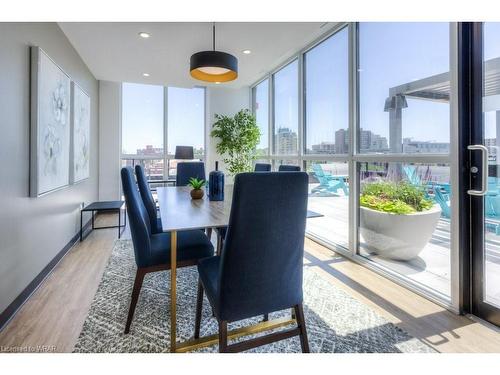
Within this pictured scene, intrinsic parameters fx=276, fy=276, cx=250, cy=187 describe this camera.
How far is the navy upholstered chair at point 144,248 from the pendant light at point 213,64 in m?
1.30

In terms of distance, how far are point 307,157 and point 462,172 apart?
7.18ft

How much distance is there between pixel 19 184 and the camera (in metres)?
2.13

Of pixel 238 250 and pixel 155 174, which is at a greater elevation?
pixel 155 174

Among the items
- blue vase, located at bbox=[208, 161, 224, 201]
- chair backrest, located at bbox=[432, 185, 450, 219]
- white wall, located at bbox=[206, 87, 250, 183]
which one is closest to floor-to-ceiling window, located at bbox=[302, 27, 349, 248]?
chair backrest, located at bbox=[432, 185, 450, 219]

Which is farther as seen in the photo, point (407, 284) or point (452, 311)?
point (407, 284)

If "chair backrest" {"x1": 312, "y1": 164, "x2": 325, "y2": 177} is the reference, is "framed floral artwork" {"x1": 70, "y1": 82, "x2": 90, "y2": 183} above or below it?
above

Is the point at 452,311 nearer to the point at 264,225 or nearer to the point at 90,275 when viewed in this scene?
the point at 264,225

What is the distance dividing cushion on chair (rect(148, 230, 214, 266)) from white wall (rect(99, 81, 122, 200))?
13.3ft

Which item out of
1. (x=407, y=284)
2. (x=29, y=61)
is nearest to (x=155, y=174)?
(x=29, y=61)

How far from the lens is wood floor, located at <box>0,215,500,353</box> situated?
1.67m

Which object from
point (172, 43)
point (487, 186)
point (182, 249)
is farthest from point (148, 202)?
point (487, 186)

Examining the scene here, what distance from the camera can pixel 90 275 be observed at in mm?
2629

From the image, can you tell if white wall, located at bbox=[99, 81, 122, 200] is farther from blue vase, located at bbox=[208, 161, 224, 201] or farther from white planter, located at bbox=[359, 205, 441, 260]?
white planter, located at bbox=[359, 205, 441, 260]

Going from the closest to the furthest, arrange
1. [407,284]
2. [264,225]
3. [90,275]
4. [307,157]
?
[264,225], [407,284], [90,275], [307,157]
